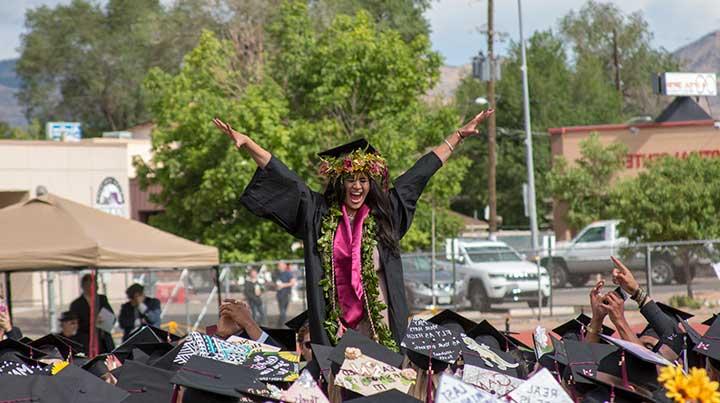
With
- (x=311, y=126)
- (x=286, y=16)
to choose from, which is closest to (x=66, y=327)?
(x=311, y=126)

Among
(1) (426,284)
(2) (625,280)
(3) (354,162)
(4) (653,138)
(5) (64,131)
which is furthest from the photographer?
(4) (653,138)

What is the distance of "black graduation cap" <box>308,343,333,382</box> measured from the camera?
19.1 feet

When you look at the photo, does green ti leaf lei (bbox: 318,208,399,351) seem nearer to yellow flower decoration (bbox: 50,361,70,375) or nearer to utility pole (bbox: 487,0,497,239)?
yellow flower decoration (bbox: 50,361,70,375)

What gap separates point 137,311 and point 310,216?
9.57m

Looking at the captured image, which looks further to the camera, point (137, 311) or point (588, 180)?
point (588, 180)

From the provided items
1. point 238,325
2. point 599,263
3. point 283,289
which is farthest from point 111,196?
point 238,325

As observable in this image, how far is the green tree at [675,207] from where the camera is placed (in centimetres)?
2492

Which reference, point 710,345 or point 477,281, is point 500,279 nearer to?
point 477,281

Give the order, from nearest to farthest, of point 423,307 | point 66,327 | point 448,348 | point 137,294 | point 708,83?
point 448,348 → point 66,327 → point 137,294 → point 423,307 → point 708,83

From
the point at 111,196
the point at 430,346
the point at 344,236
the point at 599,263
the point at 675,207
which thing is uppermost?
the point at 111,196

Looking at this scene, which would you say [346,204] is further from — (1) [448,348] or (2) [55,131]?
(2) [55,131]

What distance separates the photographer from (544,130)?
57781 mm

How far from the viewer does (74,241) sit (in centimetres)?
1309

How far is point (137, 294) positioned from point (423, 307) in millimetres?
8279
